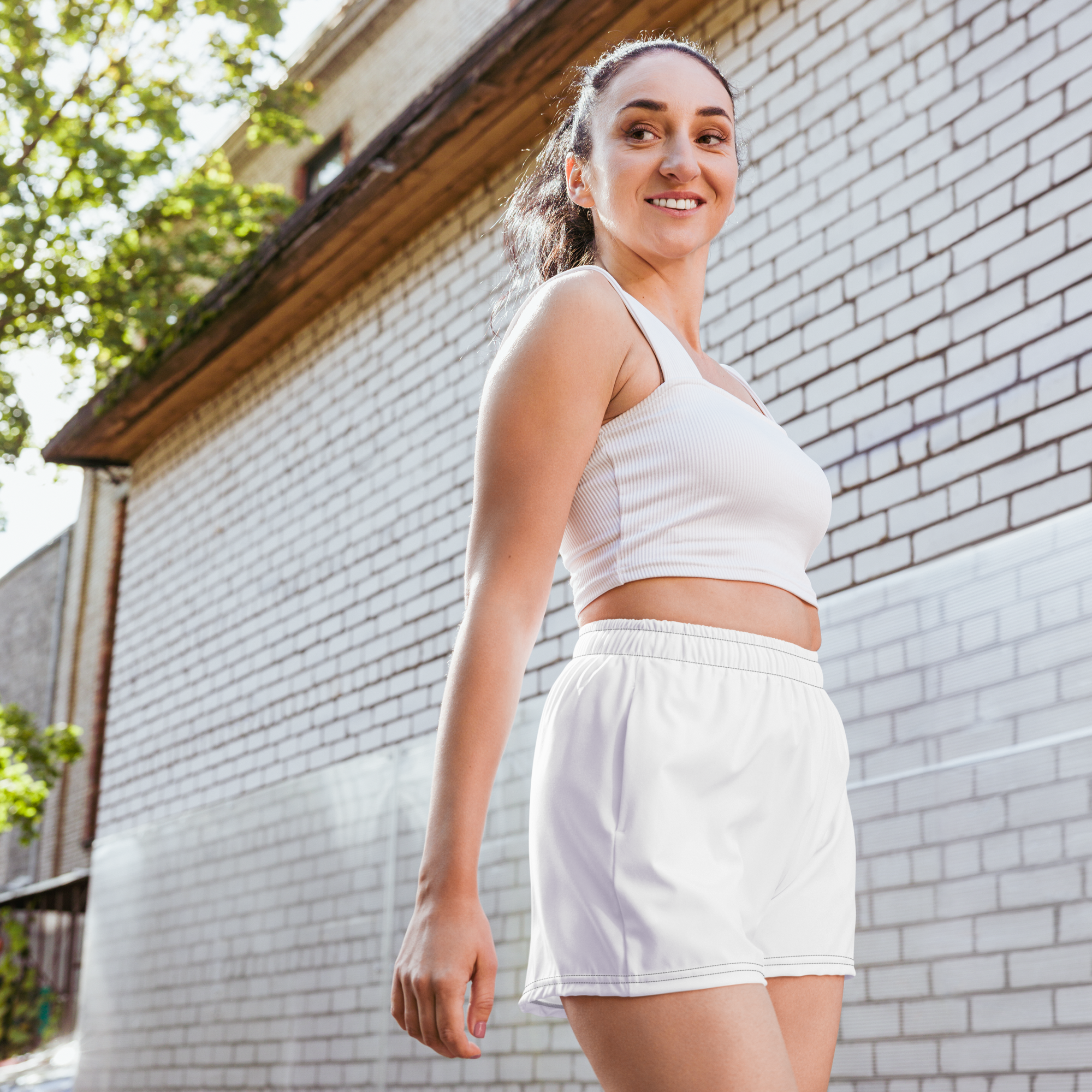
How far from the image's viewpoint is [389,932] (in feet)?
21.2

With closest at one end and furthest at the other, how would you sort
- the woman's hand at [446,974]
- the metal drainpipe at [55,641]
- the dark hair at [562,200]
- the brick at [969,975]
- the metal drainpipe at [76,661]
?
the woman's hand at [446,974] → the dark hair at [562,200] → the brick at [969,975] → the metal drainpipe at [76,661] → the metal drainpipe at [55,641]

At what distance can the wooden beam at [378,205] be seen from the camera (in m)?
6.08

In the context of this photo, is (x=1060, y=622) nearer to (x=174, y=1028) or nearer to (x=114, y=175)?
(x=174, y=1028)

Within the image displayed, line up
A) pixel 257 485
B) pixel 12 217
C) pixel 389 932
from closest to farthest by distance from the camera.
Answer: pixel 389 932, pixel 257 485, pixel 12 217

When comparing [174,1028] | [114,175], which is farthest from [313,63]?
[174,1028]

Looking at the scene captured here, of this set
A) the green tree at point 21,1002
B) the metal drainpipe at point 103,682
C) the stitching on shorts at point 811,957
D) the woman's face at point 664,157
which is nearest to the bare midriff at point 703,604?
the stitching on shorts at point 811,957

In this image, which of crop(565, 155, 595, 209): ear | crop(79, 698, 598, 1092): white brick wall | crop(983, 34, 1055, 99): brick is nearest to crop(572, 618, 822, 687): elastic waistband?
crop(565, 155, 595, 209): ear

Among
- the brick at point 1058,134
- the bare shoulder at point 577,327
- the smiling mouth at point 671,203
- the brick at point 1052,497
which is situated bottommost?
the bare shoulder at point 577,327

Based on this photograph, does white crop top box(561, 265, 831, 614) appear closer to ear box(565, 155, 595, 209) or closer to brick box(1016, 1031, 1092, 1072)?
ear box(565, 155, 595, 209)

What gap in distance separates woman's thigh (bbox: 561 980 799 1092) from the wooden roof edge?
519cm

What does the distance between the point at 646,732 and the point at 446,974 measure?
321 millimetres

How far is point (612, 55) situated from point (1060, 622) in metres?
2.37

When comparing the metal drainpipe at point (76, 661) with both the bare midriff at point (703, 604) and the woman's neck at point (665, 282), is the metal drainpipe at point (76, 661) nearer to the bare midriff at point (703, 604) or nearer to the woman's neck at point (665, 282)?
the woman's neck at point (665, 282)

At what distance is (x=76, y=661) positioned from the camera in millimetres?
15141
